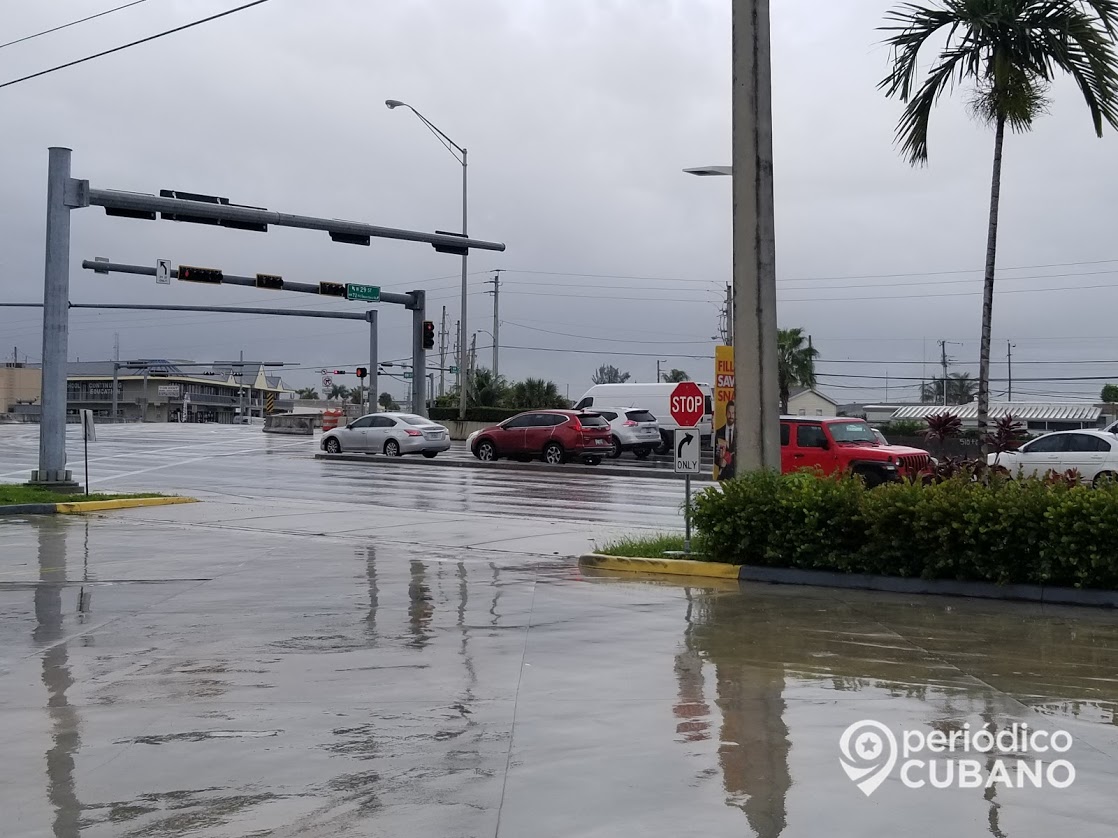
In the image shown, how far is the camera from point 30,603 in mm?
10828

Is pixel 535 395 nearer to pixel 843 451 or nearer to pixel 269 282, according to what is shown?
pixel 269 282

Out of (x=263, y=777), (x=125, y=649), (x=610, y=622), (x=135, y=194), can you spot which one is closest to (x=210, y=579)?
(x=125, y=649)

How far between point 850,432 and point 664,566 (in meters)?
11.7

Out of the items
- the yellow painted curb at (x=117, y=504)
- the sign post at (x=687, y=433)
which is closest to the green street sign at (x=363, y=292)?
the yellow painted curb at (x=117, y=504)

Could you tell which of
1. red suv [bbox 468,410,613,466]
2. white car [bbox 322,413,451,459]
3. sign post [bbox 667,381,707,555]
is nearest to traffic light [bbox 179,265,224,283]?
white car [bbox 322,413,451,459]

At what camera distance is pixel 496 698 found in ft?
22.8

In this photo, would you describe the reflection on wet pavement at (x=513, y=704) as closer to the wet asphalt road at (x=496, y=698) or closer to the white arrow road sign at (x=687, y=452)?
the wet asphalt road at (x=496, y=698)

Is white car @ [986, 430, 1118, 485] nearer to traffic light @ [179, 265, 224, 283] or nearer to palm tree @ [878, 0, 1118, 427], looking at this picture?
palm tree @ [878, 0, 1118, 427]

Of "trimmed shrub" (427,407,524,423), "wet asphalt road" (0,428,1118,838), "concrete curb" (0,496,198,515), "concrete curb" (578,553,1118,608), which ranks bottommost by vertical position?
"wet asphalt road" (0,428,1118,838)

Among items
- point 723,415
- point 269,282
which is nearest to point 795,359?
point 269,282

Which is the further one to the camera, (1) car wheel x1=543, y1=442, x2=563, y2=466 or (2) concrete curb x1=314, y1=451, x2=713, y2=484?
(1) car wheel x1=543, y1=442, x2=563, y2=466

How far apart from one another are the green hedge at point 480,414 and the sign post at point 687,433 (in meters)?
37.4

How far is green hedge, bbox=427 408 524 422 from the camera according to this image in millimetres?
52031

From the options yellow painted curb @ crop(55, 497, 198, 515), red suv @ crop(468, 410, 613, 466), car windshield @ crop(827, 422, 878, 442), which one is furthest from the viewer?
red suv @ crop(468, 410, 613, 466)
